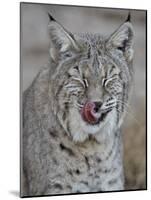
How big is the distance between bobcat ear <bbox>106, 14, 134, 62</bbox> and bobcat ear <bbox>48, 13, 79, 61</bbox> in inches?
11.1

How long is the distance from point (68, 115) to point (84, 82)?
0.76ft

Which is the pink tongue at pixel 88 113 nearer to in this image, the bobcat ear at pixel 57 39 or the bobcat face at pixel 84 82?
the bobcat face at pixel 84 82

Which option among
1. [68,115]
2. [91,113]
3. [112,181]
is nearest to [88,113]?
[91,113]

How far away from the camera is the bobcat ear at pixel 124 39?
3.85 meters

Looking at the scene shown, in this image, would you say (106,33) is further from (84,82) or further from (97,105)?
(97,105)

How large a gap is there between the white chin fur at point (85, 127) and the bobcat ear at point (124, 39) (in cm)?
40

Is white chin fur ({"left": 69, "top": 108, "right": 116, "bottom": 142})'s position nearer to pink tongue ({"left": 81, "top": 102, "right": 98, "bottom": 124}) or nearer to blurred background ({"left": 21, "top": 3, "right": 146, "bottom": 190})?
pink tongue ({"left": 81, "top": 102, "right": 98, "bottom": 124})

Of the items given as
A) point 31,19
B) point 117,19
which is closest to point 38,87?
point 31,19

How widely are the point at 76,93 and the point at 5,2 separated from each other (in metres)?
0.72

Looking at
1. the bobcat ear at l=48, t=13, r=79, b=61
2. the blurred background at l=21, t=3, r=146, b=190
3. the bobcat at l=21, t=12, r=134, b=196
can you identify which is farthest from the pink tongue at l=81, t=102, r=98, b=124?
the bobcat ear at l=48, t=13, r=79, b=61

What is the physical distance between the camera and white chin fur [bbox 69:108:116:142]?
3752 mm

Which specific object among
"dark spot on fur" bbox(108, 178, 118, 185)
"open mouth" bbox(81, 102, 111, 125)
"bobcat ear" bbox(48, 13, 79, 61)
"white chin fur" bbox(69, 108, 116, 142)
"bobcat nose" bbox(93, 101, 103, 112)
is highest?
"bobcat ear" bbox(48, 13, 79, 61)

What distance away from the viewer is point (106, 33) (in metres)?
3.88

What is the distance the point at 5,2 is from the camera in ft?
12.1
